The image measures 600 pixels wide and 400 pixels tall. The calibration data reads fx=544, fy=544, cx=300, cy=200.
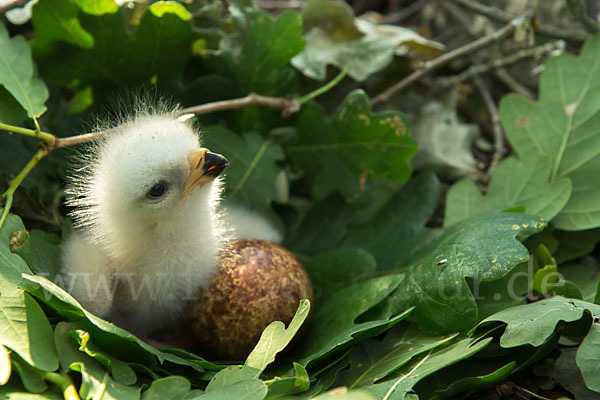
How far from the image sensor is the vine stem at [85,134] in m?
1.23

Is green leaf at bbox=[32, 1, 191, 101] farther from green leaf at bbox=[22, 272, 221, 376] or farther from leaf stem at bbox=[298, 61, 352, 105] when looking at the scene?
green leaf at bbox=[22, 272, 221, 376]

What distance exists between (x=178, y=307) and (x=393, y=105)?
3.98 feet

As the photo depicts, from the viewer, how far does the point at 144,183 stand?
125 cm

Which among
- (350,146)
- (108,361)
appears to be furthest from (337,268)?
(108,361)

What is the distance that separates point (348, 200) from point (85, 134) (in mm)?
789

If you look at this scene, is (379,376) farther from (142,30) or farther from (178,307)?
(142,30)

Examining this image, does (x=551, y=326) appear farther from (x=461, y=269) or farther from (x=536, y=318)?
(x=461, y=269)

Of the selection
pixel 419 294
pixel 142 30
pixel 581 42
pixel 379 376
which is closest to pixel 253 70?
pixel 142 30

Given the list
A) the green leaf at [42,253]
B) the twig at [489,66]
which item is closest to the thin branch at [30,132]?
the green leaf at [42,253]

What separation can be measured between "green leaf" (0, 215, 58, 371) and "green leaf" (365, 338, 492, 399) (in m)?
0.64

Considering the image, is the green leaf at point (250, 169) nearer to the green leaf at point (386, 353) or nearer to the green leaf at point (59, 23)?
the green leaf at point (59, 23)

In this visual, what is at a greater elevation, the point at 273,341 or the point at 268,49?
the point at 268,49

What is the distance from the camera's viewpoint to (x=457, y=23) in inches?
99.9

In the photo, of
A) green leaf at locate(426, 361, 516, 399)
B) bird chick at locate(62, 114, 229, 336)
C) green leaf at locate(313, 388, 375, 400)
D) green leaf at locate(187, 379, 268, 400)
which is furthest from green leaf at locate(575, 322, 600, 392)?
bird chick at locate(62, 114, 229, 336)
